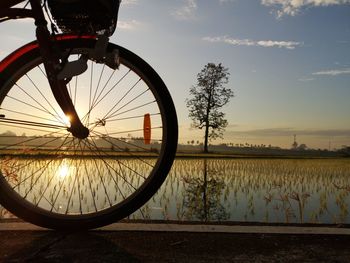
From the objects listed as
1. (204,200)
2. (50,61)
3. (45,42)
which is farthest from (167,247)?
(204,200)

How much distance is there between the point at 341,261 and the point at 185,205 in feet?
21.4

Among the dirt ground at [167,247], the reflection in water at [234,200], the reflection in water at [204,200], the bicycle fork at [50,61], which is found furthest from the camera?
the reflection in water at [204,200]

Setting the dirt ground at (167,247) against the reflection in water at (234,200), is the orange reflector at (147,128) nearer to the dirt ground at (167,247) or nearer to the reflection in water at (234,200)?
the dirt ground at (167,247)

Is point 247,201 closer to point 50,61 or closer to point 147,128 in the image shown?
point 147,128

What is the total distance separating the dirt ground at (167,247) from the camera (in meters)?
2.12

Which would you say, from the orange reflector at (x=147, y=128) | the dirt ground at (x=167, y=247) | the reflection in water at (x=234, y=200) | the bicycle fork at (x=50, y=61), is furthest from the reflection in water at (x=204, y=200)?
the bicycle fork at (x=50, y=61)

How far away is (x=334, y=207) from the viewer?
363 inches

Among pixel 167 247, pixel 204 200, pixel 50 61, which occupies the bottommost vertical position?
pixel 204 200

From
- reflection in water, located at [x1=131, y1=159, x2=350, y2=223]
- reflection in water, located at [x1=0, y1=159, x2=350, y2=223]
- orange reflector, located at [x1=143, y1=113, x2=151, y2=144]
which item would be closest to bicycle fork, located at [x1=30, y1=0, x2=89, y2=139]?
orange reflector, located at [x1=143, y1=113, x2=151, y2=144]

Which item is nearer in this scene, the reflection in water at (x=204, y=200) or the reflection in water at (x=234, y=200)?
the reflection in water at (x=234, y=200)

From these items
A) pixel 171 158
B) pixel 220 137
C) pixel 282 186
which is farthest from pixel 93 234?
pixel 220 137

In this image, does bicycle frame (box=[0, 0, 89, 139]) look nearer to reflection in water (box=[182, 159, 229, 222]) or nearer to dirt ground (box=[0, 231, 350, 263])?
dirt ground (box=[0, 231, 350, 263])

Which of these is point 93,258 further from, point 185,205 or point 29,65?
point 185,205

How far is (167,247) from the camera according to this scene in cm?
230
